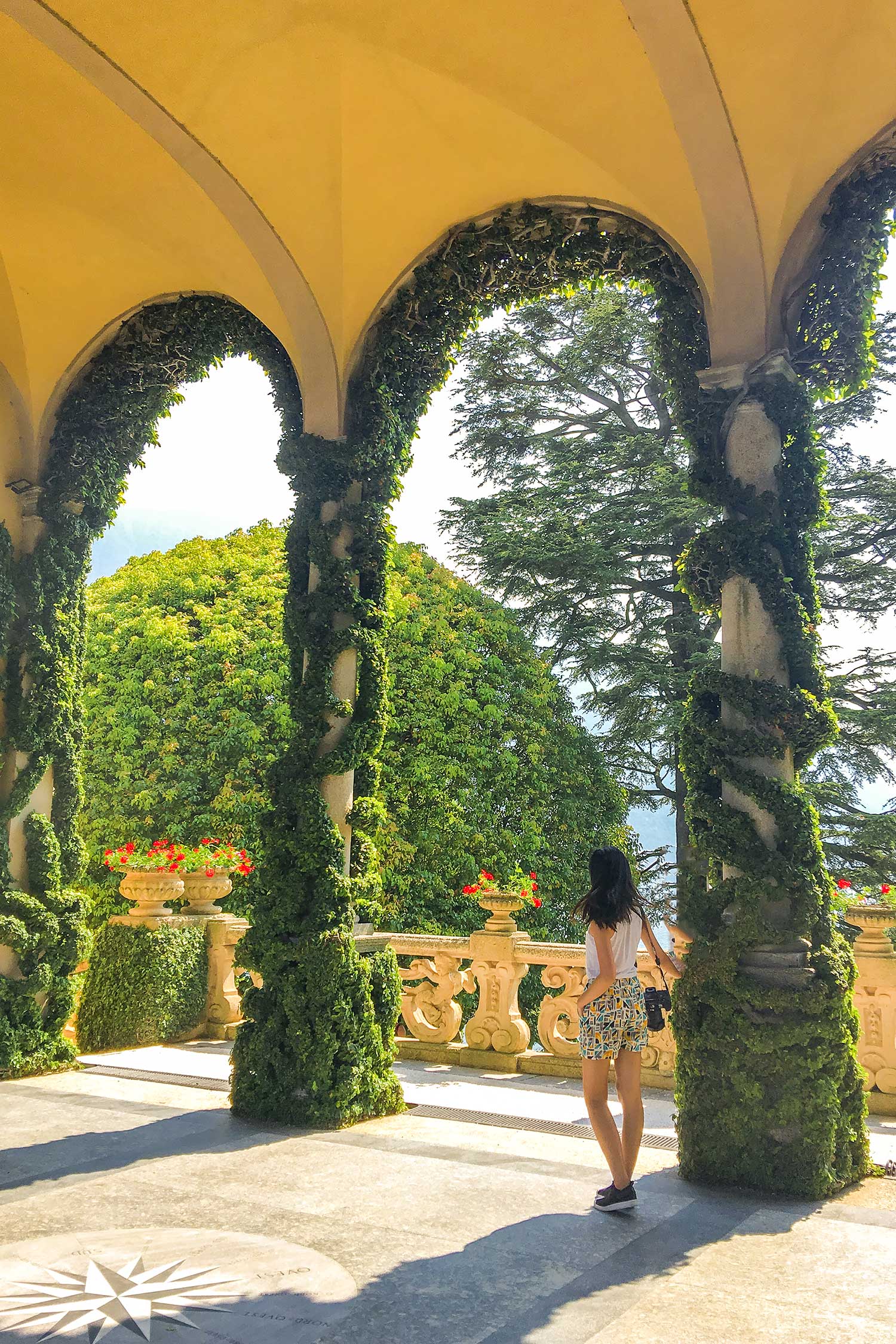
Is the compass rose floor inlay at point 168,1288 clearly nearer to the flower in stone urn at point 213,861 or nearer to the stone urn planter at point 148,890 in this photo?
the stone urn planter at point 148,890

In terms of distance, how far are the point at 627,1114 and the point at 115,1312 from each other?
2115 mm

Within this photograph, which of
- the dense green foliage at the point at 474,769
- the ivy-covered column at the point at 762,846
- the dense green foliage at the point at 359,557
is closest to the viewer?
the ivy-covered column at the point at 762,846

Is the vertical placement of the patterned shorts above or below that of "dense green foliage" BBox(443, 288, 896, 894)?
below

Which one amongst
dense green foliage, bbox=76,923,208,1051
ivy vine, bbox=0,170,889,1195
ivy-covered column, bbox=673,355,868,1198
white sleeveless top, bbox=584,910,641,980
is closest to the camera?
white sleeveless top, bbox=584,910,641,980

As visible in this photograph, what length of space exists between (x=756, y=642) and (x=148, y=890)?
18.5ft

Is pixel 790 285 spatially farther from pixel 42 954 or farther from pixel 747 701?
pixel 42 954

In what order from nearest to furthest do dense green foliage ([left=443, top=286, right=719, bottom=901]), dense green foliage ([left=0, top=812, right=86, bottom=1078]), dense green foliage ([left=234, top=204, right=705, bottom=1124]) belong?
dense green foliage ([left=234, top=204, right=705, bottom=1124]) → dense green foliage ([left=0, top=812, right=86, bottom=1078]) → dense green foliage ([left=443, top=286, right=719, bottom=901])

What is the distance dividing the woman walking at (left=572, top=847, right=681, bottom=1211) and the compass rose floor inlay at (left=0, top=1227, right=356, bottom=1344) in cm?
125

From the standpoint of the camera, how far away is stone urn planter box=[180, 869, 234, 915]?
31.5 ft

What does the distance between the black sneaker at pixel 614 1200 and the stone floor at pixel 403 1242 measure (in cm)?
6

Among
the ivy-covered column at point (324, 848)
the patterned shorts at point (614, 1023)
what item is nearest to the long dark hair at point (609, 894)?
the patterned shorts at point (614, 1023)

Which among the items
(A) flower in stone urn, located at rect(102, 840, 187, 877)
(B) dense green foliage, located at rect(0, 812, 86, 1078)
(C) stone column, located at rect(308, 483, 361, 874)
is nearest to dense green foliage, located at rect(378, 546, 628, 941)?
(A) flower in stone urn, located at rect(102, 840, 187, 877)

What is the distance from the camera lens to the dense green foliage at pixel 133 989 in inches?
344

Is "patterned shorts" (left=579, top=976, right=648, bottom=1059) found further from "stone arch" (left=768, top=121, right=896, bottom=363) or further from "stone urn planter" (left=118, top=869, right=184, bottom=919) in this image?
"stone urn planter" (left=118, top=869, right=184, bottom=919)
